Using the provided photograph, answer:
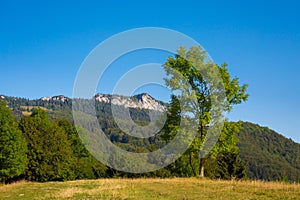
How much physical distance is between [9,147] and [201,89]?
82.1 feet

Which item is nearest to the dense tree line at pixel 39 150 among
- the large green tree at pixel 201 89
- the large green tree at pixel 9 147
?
the large green tree at pixel 9 147

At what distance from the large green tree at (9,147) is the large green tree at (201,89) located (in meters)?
20.6

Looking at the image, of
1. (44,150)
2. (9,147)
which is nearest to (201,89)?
(9,147)

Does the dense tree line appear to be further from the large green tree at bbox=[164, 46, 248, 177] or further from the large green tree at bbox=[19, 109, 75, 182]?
the large green tree at bbox=[164, 46, 248, 177]

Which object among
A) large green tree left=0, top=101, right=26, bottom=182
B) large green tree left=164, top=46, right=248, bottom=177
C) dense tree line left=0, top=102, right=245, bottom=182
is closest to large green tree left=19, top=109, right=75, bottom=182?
dense tree line left=0, top=102, right=245, bottom=182

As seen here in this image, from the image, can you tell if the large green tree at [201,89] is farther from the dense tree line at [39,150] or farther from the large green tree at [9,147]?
the large green tree at [9,147]

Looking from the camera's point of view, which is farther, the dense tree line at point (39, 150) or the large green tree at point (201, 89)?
the dense tree line at point (39, 150)

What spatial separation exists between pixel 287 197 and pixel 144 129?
23.3 m

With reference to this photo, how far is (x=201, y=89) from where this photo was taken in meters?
34.9

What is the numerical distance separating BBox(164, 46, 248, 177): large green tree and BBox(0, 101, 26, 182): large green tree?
20596mm

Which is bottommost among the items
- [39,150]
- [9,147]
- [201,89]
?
[9,147]

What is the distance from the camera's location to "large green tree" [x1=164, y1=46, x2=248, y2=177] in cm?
3419

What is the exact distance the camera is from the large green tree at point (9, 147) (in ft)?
137

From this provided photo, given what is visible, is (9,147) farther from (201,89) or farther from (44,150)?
(201,89)
